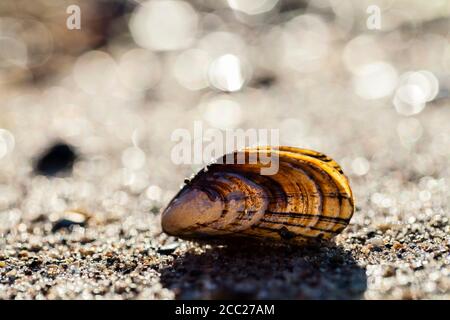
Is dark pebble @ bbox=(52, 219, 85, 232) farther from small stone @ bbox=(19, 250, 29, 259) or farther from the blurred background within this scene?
small stone @ bbox=(19, 250, 29, 259)

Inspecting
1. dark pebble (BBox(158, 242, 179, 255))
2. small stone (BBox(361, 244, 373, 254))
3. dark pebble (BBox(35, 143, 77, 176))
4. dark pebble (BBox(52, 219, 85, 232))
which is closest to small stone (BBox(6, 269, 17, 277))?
dark pebble (BBox(158, 242, 179, 255))

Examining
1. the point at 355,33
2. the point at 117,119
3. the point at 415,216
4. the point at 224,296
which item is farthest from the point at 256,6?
the point at 224,296

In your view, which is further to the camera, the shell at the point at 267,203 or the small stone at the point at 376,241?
the small stone at the point at 376,241
